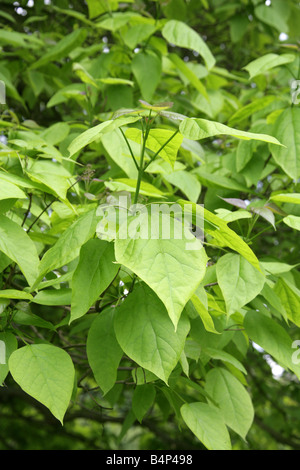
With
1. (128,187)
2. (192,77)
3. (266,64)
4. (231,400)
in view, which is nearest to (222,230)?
(128,187)

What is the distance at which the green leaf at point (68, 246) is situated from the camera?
82cm

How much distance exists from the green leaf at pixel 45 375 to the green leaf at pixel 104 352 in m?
0.06

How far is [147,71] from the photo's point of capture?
1.56 metres

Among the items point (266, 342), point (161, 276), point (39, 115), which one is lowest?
point (39, 115)

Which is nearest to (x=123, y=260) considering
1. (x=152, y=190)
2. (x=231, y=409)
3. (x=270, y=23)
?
(x=152, y=190)

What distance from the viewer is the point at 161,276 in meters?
0.66

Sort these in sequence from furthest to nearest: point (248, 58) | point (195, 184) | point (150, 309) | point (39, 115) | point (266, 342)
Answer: point (248, 58), point (39, 115), point (195, 184), point (266, 342), point (150, 309)

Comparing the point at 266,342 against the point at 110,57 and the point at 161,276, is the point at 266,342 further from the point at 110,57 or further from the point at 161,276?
the point at 110,57

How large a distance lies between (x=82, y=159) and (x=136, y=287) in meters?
0.97

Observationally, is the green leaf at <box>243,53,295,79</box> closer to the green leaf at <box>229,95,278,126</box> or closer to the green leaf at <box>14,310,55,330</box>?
the green leaf at <box>229,95,278,126</box>

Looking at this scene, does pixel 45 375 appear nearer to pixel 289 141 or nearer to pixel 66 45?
pixel 289 141

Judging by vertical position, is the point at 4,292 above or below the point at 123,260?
below

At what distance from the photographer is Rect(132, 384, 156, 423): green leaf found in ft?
3.52

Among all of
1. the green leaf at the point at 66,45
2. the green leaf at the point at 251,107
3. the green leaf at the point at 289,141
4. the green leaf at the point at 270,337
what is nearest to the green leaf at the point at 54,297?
the green leaf at the point at 270,337
